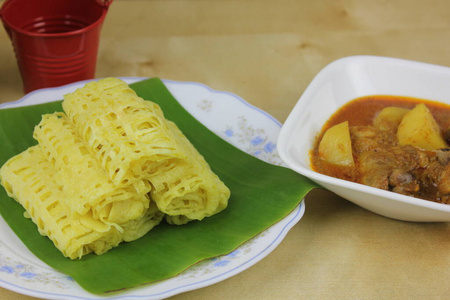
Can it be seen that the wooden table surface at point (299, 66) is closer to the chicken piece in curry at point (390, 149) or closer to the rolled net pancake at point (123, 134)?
the chicken piece in curry at point (390, 149)

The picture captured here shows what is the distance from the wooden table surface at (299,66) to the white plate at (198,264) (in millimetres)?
190

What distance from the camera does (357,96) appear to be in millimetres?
4195

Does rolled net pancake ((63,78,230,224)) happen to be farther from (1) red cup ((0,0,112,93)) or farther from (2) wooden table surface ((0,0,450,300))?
(1) red cup ((0,0,112,93))

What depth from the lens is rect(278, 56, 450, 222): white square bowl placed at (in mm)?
2994

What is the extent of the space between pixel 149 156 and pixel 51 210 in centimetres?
60

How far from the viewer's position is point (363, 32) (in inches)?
225

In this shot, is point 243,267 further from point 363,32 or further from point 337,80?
point 363,32

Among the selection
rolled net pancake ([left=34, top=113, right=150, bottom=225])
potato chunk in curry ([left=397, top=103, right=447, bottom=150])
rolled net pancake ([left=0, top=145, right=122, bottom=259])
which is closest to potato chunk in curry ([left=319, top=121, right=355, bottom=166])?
potato chunk in curry ([left=397, top=103, right=447, bottom=150])

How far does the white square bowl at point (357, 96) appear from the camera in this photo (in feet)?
9.82

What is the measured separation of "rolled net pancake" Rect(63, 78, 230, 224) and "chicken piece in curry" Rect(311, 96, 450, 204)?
0.77 metres

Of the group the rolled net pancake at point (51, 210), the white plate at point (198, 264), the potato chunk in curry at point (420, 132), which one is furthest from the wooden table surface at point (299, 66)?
the potato chunk in curry at point (420, 132)

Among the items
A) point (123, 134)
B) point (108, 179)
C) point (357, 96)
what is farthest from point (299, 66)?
point (108, 179)

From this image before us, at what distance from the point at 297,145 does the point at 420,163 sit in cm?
71

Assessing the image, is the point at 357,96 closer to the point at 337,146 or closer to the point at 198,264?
the point at 337,146
